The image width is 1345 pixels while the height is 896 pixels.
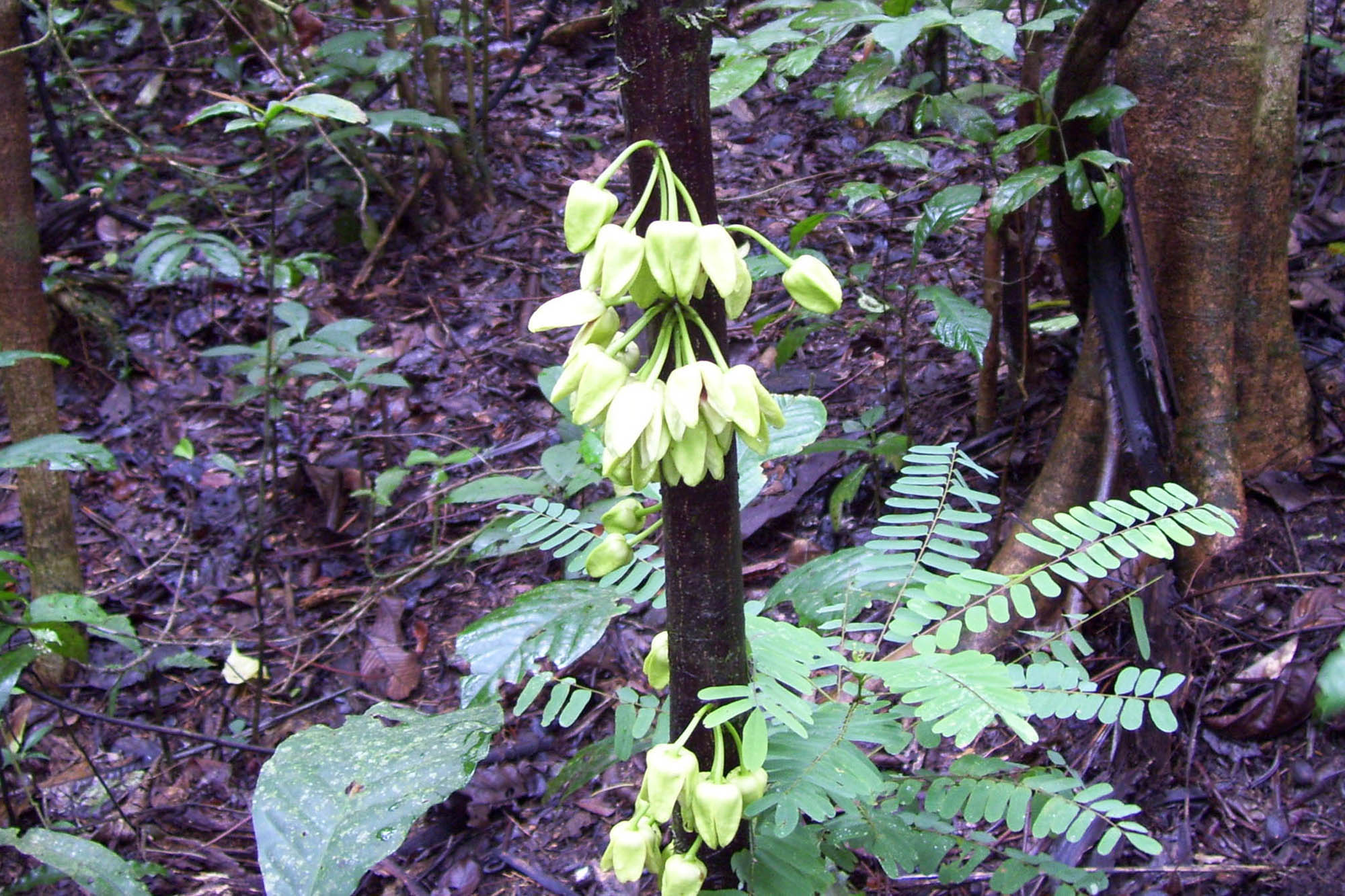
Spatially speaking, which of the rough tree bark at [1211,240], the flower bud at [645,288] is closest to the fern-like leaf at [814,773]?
the flower bud at [645,288]

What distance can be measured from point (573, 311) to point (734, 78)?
5.50 ft

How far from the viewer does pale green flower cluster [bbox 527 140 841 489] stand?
37.2 inches

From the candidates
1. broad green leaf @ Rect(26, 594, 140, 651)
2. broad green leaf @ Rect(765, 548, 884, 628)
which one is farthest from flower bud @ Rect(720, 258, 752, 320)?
broad green leaf @ Rect(26, 594, 140, 651)

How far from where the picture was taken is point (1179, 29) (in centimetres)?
244

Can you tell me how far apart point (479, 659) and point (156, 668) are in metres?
2.16

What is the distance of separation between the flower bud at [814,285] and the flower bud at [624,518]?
0.39 metres

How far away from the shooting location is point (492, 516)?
3621mm

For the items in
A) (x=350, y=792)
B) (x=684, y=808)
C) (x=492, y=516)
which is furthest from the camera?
(x=492, y=516)

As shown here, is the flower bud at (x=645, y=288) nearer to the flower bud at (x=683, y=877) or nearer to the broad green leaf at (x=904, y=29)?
the flower bud at (x=683, y=877)

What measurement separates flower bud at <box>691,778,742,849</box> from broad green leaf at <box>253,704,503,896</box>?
559 mm

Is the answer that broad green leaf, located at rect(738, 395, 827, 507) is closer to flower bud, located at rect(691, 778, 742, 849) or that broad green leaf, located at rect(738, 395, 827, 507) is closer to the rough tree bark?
flower bud, located at rect(691, 778, 742, 849)

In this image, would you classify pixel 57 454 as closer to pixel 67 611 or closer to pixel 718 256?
pixel 67 611

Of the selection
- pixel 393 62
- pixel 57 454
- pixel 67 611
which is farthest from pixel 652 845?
pixel 393 62

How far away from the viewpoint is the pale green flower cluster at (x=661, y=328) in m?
0.95
